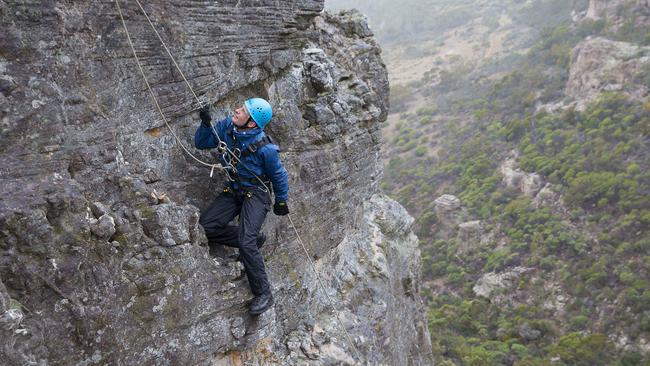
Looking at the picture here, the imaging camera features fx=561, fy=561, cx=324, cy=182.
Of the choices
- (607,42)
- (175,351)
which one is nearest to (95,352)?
(175,351)

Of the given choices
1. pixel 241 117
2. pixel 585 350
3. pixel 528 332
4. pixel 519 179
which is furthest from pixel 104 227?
pixel 519 179

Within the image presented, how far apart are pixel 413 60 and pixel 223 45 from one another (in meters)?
66.4

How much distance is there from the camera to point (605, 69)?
3481 cm

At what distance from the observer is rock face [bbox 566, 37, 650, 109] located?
3306 cm

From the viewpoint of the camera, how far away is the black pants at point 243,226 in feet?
21.5

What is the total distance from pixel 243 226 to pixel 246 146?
93 cm

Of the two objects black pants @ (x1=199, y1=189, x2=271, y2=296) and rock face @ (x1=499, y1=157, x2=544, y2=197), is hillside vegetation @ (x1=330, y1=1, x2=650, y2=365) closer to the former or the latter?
rock face @ (x1=499, y1=157, x2=544, y2=197)

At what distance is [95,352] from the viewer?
5199mm

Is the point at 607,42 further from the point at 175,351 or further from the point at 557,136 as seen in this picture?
the point at 175,351

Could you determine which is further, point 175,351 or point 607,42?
point 607,42

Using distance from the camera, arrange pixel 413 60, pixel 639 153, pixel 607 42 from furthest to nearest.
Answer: pixel 413 60 < pixel 607 42 < pixel 639 153

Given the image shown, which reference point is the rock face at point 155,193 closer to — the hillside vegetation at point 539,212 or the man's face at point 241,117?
the man's face at point 241,117

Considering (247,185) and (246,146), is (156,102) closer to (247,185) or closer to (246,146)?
(246,146)

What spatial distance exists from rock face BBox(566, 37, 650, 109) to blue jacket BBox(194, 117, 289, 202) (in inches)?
1230
